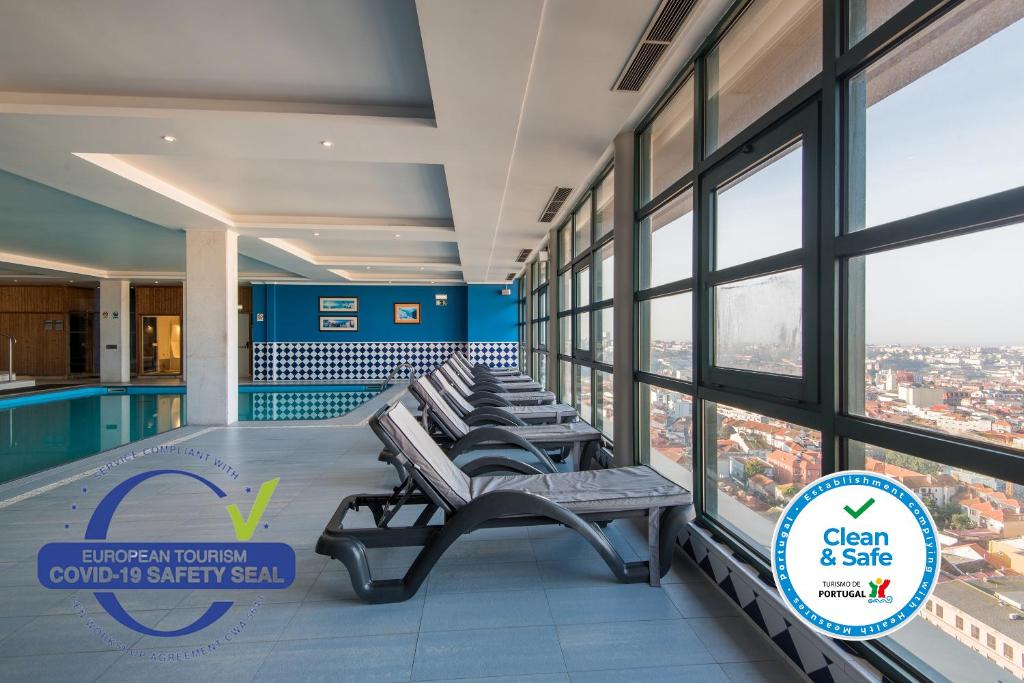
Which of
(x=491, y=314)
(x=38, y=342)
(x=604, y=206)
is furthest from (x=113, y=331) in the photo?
(x=604, y=206)

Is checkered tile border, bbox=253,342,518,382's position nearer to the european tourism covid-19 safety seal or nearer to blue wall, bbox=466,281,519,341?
blue wall, bbox=466,281,519,341

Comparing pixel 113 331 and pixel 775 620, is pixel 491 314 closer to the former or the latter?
pixel 113 331

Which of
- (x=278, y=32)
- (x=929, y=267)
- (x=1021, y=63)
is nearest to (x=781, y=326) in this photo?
(x=929, y=267)

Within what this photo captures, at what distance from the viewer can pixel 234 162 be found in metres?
5.31

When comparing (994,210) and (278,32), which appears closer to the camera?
(994,210)

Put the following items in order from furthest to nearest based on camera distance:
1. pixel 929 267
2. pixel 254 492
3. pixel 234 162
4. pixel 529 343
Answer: pixel 529 343
pixel 234 162
pixel 254 492
pixel 929 267

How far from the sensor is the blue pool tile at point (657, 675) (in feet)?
6.27

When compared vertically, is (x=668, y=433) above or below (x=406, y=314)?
below

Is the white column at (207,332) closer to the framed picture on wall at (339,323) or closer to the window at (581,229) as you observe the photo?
the window at (581,229)

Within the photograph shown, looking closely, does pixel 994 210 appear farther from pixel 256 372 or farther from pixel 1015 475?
pixel 256 372

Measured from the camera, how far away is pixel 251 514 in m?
3.70

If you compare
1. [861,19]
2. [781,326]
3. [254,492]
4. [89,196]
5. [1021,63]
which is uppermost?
[89,196]

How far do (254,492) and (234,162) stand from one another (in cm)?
316

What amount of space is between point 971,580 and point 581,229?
212 inches
